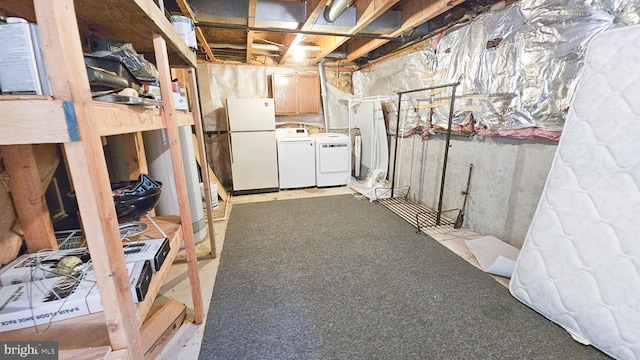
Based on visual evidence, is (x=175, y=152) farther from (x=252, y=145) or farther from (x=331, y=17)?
(x=252, y=145)

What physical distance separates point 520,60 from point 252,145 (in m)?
3.10

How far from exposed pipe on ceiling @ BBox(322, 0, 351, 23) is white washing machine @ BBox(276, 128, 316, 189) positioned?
69.6 inches

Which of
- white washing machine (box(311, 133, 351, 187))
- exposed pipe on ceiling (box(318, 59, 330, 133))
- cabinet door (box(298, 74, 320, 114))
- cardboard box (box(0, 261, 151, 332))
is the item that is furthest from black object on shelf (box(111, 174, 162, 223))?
exposed pipe on ceiling (box(318, 59, 330, 133))

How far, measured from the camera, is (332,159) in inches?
158

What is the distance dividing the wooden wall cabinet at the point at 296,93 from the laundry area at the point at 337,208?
37.6 inches

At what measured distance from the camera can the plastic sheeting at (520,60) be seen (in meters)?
1.57

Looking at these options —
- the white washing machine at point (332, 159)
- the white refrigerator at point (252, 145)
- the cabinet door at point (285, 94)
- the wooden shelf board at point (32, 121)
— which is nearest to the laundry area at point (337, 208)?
the wooden shelf board at point (32, 121)

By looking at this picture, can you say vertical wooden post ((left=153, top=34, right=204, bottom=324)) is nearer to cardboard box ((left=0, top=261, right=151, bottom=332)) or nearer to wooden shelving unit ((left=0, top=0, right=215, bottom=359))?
wooden shelving unit ((left=0, top=0, right=215, bottom=359))

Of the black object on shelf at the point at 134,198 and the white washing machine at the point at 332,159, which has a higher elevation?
the black object on shelf at the point at 134,198

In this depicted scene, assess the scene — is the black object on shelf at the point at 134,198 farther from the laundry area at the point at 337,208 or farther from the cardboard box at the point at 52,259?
the cardboard box at the point at 52,259

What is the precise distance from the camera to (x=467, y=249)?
2182 mm

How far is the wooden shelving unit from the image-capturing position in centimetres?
51

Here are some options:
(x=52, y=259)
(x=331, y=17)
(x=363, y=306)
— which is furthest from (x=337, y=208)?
(x=52, y=259)

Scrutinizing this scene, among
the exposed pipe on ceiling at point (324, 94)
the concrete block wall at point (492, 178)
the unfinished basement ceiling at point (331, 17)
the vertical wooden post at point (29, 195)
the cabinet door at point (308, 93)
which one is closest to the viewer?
the vertical wooden post at point (29, 195)
